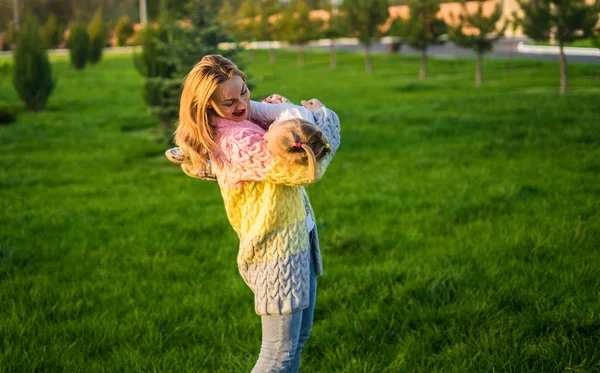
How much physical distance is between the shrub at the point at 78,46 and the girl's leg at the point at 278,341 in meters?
29.9

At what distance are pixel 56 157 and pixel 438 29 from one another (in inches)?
684

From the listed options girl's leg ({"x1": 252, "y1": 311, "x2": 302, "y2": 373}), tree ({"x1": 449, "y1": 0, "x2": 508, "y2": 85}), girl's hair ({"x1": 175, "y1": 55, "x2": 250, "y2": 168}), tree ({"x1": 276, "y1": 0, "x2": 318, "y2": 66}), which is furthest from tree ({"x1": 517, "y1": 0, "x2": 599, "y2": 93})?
tree ({"x1": 276, "y1": 0, "x2": 318, "y2": 66})

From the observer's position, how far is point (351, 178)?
321 inches

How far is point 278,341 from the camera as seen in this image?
2424mm

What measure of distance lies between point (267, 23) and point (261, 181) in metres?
38.9

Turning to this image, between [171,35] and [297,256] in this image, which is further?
[171,35]

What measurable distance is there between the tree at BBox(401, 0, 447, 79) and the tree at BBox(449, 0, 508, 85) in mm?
2537

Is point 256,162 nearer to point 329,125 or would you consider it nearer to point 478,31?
point 329,125

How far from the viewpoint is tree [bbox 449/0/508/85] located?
20078 millimetres

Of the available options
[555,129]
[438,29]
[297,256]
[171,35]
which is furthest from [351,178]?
[438,29]

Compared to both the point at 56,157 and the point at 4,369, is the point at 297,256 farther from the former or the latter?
the point at 56,157

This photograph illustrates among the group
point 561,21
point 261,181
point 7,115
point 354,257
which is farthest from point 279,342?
point 561,21

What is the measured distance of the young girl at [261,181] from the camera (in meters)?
2.19

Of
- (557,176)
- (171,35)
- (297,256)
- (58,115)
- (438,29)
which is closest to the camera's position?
(297,256)
